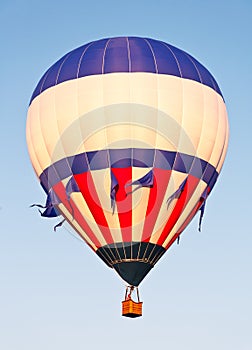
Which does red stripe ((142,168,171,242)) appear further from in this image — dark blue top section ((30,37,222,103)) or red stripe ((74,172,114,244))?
dark blue top section ((30,37,222,103))

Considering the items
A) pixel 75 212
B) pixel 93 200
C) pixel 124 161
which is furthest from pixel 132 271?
pixel 124 161

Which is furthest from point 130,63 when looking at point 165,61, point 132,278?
point 132,278

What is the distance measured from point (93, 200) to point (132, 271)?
1862mm

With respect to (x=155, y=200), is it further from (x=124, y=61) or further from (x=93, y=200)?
(x=124, y=61)

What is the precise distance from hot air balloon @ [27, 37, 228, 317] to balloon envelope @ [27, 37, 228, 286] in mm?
23

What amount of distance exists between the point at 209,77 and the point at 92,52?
2.96 metres

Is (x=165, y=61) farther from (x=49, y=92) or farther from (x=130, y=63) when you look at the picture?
(x=49, y=92)

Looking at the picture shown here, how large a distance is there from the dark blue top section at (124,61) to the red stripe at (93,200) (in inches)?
94.3

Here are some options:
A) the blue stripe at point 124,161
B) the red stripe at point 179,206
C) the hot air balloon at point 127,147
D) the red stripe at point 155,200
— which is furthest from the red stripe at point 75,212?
the red stripe at point 179,206

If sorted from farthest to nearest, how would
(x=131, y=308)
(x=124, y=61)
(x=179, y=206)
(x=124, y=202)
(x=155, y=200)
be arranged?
(x=179, y=206), (x=124, y=61), (x=155, y=200), (x=124, y=202), (x=131, y=308)

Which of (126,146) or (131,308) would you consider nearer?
(131,308)

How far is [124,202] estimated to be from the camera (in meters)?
25.4

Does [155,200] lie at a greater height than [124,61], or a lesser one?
lesser

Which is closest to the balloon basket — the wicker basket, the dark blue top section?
the wicker basket
